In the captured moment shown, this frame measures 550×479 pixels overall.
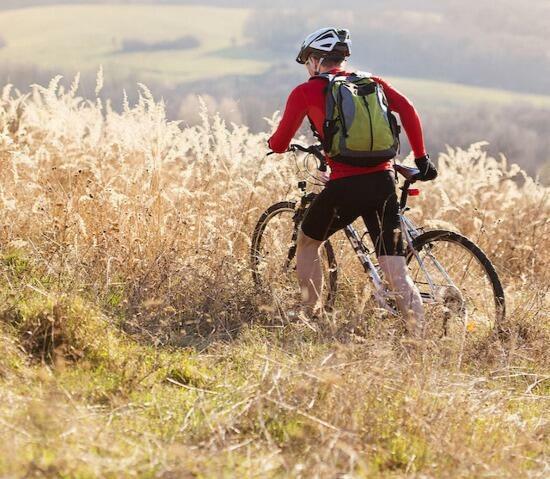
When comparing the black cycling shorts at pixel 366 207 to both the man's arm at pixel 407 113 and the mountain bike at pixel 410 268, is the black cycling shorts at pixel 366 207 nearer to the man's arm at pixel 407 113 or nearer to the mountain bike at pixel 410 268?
the mountain bike at pixel 410 268

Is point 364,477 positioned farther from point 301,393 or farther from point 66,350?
point 66,350

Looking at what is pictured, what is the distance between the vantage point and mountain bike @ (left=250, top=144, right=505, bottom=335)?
18.7ft

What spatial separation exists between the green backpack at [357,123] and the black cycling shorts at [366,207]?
163 mm

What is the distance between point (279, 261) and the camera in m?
6.59

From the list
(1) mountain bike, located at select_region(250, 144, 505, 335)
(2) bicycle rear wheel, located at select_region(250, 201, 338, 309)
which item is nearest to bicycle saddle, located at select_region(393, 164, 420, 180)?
(1) mountain bike, located at select_region(250, 144, 505, 335)

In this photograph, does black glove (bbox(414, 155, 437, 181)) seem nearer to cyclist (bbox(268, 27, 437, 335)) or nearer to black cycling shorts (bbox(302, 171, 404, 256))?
cyclist (bbox(268, 27, 437, 335))

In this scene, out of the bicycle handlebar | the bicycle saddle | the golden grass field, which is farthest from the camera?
the bicycle handlebar

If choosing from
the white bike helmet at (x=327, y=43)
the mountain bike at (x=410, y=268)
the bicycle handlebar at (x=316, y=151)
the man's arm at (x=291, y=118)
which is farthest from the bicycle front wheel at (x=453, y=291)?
the white bike helmet at (x=327, y=43)

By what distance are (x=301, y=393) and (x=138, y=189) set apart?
3.37 m

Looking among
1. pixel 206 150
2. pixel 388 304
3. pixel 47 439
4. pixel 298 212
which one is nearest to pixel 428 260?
pixel 388 304

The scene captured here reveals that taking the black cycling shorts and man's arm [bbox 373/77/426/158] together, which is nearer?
the black cycling shorts

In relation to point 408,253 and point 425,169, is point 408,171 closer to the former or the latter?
point 425,169

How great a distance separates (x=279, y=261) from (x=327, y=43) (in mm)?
1867

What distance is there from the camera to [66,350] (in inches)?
189
